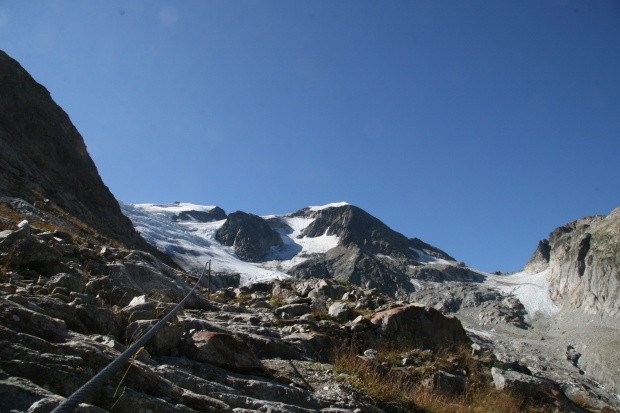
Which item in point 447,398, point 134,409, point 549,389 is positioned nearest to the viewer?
point 134,409

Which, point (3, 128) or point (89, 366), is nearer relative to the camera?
point (89, 366)

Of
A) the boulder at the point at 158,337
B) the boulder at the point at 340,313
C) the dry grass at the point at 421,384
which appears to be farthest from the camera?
the boulder at the point at 340,313

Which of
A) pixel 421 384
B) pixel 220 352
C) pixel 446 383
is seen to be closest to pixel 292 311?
pixel 446 383

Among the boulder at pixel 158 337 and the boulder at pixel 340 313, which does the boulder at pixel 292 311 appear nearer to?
the boulder at pixel 340 313

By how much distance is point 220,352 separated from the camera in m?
7.08

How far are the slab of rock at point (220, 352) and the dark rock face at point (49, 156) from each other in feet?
82.7

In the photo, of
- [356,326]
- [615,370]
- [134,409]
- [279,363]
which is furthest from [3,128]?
[615,370]

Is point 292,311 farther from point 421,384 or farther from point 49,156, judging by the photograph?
point 49,156

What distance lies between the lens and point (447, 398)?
30.8 ft

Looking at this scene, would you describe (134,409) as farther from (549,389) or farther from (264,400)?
(549,389)

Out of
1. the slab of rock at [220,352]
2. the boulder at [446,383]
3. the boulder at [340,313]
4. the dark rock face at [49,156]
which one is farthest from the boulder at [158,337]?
the dark rock face at [49,156]

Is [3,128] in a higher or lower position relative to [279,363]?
higher

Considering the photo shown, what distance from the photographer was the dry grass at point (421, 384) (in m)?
7.80

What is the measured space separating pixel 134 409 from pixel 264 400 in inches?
78.4
